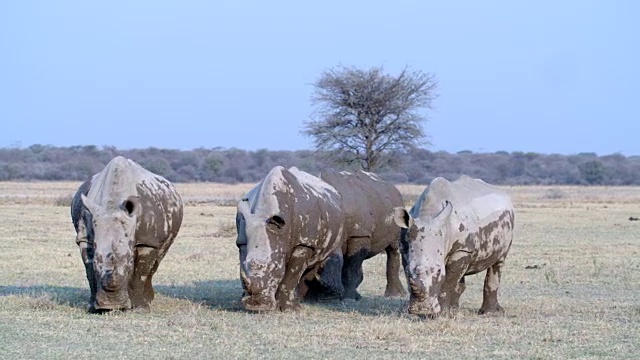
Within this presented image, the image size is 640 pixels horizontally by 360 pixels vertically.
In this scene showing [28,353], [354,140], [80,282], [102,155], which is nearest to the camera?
[28,353]

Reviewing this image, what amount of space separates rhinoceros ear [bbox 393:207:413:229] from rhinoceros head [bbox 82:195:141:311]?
3.43m

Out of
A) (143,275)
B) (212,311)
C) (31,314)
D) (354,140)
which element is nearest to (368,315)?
(212,311)

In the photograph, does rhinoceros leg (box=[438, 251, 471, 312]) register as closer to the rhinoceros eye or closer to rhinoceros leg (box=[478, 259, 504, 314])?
rhinoceros leg (box=[478, 259, 504, 314])

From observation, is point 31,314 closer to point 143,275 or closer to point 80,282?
point 143,275

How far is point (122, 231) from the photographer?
13.9m

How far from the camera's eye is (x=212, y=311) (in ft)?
47.0

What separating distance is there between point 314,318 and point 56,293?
4333 millimetres

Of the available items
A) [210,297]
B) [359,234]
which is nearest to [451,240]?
[359,234]

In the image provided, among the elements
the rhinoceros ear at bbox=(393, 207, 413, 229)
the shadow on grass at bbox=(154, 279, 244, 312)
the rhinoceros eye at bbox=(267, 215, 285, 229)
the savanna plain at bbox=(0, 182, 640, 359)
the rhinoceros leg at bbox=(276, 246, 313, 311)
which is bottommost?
the shadow on grass at bbox=(154, 279, 244, 312)

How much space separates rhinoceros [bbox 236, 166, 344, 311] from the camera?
45.9ft

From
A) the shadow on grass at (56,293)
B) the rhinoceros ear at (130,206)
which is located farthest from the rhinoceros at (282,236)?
the shadow on grass at (56,293)

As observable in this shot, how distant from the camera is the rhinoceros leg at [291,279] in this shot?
47.8 ft

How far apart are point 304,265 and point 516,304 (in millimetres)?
3265

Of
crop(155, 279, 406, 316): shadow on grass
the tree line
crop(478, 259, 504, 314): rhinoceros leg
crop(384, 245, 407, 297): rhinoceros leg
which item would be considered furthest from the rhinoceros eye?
the tree line
